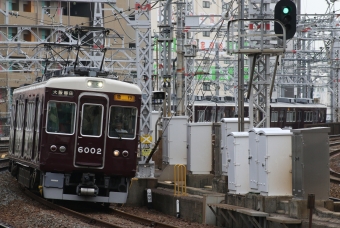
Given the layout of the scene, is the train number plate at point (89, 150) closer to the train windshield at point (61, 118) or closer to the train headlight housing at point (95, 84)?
the train windshield at point (61, 118)

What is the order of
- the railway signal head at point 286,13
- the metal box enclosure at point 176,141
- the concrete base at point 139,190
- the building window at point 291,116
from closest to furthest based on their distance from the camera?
the railway signal head at point 286,13 → the concrete base at point 139,190 → the metal box enclosure at point 176,141 → the building window at point 291,116

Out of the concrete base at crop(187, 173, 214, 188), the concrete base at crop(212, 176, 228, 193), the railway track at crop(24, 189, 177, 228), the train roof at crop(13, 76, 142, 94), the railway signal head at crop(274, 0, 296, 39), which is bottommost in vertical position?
the railway track at crop(24, 189, 177, 228)

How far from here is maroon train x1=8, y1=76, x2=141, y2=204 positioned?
1498 centimetres

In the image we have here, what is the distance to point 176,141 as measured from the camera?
20469 millimetres

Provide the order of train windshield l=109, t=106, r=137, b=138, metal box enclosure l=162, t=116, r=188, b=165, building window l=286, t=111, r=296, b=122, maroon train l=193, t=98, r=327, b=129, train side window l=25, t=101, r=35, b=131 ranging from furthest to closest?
building window l=286, t=111, r=296, b=122 < maroon train l=193, t=98, r=327, b=129 < metal box enclosure l=162, t=116, r=188, b=165 < train side window l=25, t=101, r=35, b=131 < train windshield l=109, t=106, r=137, b=138

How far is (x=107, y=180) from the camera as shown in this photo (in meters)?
15.4

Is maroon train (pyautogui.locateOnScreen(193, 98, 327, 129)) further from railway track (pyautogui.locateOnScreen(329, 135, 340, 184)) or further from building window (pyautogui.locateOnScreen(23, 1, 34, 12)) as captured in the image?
building window (pyautogui.locateOnScreen(23, 1, 34, 12))

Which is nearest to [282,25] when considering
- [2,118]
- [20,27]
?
[20,27]

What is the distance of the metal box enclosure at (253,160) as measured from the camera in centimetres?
1299

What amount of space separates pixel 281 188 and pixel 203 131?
6.49 meters

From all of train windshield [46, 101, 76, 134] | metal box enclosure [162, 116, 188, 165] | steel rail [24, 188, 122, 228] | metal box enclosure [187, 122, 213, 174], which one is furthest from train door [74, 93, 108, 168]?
metal box enclosure [162, 116, 188, 165]

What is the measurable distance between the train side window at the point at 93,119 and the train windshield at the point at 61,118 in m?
0.27

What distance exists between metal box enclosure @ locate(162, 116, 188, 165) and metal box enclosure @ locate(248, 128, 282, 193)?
7.15 m

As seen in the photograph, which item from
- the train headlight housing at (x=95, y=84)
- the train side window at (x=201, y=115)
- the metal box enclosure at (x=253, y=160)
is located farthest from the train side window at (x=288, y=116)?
the metal box enclosure at (x=253, y=160)
